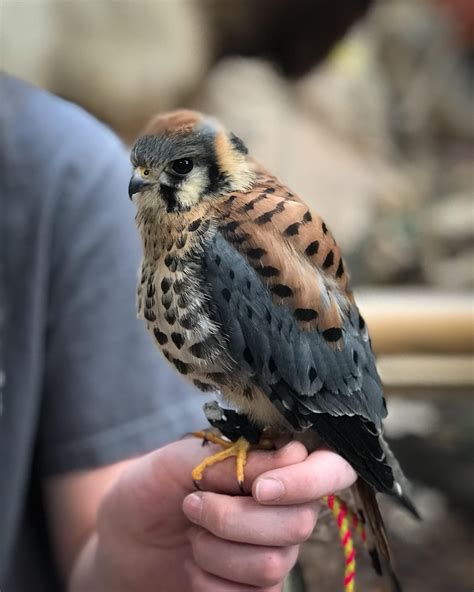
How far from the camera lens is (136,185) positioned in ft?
1.85

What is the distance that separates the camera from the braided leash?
63cm

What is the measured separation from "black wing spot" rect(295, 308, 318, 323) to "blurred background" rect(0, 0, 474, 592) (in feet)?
0.69

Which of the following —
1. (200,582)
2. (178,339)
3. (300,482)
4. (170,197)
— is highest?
(170,197)

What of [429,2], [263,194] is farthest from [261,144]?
[429,2]

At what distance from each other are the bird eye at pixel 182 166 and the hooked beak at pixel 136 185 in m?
0.02

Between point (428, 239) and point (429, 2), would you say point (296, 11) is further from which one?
point (429, 2)

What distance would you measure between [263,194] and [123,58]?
1967 millimetres

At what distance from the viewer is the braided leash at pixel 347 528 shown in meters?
0.63

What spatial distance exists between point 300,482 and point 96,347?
53cm

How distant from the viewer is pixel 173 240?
1.96ft

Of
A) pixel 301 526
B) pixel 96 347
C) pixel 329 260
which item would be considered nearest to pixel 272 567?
pixel 301 526

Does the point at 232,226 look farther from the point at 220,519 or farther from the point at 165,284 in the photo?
the point at 220,519

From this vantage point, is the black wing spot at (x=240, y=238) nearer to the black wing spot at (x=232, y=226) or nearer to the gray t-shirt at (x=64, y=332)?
the black wing spot at (x=232, y=226)

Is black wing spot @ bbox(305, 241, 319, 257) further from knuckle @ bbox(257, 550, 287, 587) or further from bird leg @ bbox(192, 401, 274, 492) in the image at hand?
knuckle @ bbox(257, 550, 287, 587)
